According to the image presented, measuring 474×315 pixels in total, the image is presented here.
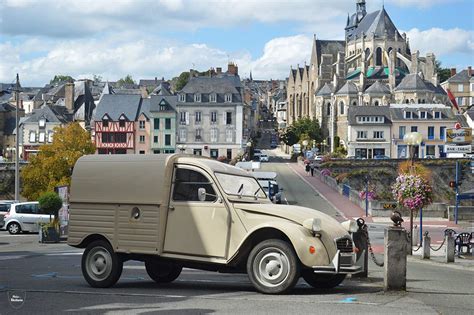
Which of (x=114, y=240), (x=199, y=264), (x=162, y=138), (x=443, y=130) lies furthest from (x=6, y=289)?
(x=443, y=130)

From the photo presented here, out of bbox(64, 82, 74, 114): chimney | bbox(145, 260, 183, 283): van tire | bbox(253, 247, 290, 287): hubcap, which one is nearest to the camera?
bbox(253, 247, 290, 287): hubcap

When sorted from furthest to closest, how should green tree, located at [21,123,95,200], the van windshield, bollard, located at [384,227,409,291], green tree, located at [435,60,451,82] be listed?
1. green tree, located at [435,60,451,82]
2. green tree, located at [21,123,95,200]
3. the van windshield
4. bollard, located at [384,227,409,291]

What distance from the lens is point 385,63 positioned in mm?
136000

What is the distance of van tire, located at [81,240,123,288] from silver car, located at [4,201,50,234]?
23.3m

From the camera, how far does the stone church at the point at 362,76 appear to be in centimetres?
11862

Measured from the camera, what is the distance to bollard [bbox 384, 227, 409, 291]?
12375mm

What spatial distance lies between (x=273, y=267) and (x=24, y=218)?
2653 centimetres

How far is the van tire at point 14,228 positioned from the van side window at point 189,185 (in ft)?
82.5

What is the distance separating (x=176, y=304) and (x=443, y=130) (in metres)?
93.0

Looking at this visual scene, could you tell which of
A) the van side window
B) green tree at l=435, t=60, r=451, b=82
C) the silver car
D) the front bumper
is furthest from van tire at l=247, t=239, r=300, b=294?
green tree at l=435, t=60, r=451, b=82

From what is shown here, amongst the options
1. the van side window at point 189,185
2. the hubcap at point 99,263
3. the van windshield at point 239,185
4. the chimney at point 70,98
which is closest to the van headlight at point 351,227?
the van windshield at point 239,185

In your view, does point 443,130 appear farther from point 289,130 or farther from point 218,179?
point 218,179

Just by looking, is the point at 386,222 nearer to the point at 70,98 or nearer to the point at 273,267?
the point at 273,267

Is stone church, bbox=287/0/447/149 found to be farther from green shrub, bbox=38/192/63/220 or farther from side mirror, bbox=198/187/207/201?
side mirror, bbox=198/187/207/201
